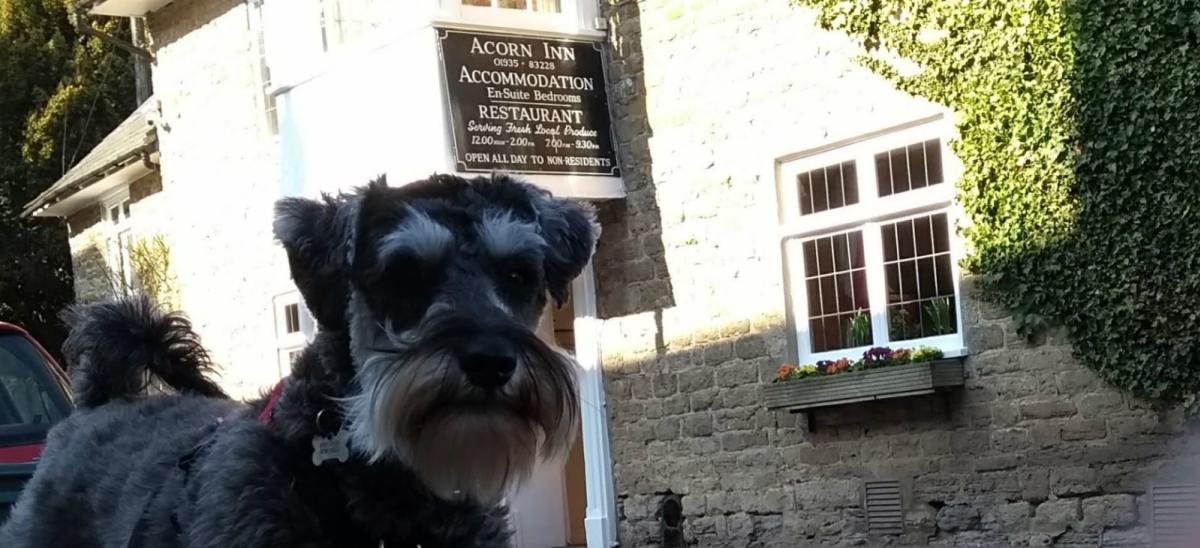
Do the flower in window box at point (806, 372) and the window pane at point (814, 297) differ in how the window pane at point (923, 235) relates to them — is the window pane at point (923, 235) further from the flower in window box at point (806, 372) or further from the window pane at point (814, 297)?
the flower in window box at point (806, 372)

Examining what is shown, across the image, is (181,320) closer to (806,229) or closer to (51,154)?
(806,229)

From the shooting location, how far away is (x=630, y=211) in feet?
44.1

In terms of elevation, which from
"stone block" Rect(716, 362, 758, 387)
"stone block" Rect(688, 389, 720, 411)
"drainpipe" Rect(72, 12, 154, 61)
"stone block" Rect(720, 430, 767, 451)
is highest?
"drainpipe" Rect(72, 12, 154, 61)

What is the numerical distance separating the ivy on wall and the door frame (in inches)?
170

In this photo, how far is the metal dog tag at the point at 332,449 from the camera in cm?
377

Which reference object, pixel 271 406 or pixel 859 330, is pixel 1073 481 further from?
pixel 271 406

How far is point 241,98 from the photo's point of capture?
18953mm

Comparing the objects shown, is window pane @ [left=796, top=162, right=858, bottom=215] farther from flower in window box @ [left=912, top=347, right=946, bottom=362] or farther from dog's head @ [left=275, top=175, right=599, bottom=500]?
dog's head @ [left=275, top=175, right=599, bottom=500]

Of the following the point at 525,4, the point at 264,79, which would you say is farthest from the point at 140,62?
the point at 525,4

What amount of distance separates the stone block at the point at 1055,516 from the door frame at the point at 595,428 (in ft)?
15.4

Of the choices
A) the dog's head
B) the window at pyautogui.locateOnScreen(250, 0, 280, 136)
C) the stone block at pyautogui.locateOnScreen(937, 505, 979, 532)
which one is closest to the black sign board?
the stone block at pyautogui.locateOnScreen(937, 505, 979, 532)

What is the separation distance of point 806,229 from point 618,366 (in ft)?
8.97

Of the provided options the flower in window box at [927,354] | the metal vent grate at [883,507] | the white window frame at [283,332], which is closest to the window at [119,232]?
the white window frame at [283,332]

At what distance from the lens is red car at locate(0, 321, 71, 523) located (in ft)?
24.8
